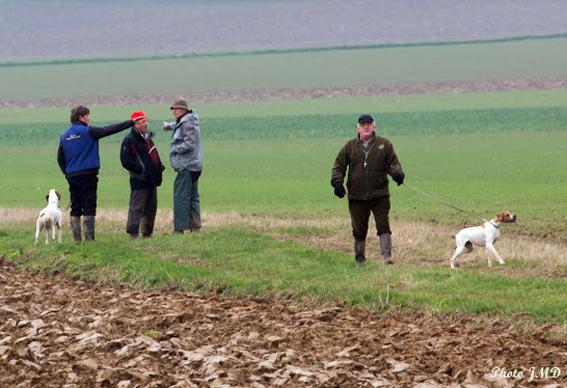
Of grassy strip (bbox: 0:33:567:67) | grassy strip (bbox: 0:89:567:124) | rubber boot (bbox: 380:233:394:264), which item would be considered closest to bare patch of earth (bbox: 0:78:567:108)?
grassy strip (bbox: 0:89:567:124)

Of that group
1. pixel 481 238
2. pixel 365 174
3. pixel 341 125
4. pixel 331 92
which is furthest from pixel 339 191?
pixel 331 92

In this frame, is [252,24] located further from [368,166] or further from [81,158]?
[368,166]

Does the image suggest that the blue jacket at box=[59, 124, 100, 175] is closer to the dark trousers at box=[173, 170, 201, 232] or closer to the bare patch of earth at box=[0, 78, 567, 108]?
the dark trousers at box=[173, 170, 201, 232]

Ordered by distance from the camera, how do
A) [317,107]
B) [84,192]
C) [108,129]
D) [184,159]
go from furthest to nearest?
[317,107], [184,159], [84,192], [108,129]

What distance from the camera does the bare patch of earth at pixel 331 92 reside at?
81.7 meters

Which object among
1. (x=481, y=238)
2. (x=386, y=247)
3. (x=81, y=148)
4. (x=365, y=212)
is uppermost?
(x=81, y=148)

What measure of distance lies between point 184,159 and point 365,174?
14.5ft

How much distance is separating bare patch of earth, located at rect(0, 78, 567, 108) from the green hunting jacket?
211 ft

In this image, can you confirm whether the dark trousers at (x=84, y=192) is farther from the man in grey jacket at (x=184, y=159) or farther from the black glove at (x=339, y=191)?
the black glove at (x=339, y=191)

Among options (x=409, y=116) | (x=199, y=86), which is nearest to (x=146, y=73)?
(x=199, y=86)

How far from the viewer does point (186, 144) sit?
20.1 meters

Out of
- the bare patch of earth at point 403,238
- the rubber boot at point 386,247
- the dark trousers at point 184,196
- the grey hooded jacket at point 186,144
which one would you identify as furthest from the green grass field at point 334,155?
the rubber boot at point 386,247

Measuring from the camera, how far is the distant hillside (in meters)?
128

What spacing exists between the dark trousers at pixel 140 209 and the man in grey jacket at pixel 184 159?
369mm
